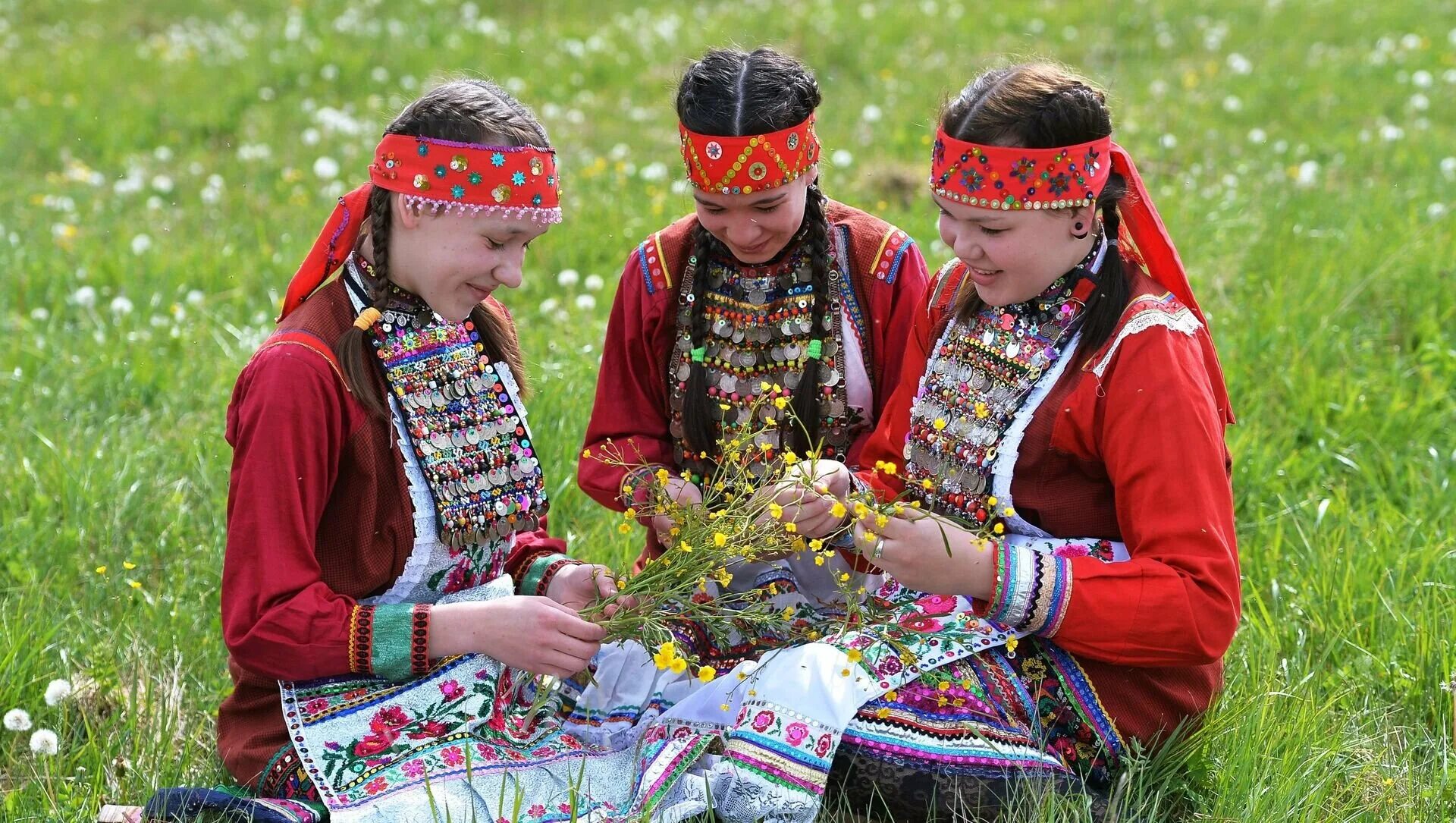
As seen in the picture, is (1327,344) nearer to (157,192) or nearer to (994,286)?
(994,286)

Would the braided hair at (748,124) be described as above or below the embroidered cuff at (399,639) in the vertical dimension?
above

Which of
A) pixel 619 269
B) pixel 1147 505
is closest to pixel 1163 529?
pixel 1147 505

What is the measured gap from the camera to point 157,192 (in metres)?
7.80

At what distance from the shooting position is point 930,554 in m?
2.85

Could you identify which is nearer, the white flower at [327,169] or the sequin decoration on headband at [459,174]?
the sequin decoration on headband at [459,174]

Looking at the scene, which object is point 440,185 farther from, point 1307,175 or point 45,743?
point 1307,175

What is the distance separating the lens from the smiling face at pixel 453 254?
9.80ft

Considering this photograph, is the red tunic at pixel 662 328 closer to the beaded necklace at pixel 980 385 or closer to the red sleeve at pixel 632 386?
the red sleeve at pixel 632 386

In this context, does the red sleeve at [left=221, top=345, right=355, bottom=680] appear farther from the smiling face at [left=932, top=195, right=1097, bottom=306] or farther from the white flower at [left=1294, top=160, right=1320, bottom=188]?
the white flower at [left=1294, top=160, right=1320, bottom=188]

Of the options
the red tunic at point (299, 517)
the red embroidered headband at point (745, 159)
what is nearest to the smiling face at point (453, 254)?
the red tunic at point (299, 517)

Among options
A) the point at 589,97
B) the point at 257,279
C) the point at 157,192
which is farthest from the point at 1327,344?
the point at 157,192

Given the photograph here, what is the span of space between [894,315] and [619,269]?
2.65 m

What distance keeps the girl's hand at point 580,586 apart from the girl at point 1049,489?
0.56 metres

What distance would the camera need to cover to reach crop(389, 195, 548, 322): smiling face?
2.99 m
